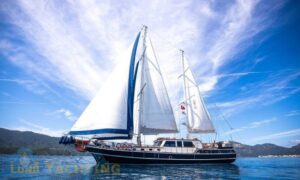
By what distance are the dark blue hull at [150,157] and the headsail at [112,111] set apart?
2957 millimetres

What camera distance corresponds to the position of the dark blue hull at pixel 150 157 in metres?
23.9

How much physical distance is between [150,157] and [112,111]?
8194 millimetres

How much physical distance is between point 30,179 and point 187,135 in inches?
946

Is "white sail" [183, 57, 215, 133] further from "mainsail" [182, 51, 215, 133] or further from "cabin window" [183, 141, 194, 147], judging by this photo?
"cabin window" [183, 141, 194, 147]

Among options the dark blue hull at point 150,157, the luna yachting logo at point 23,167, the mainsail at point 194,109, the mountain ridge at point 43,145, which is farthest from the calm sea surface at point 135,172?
the mountain ridge at point 43,145

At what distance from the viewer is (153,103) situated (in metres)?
27.2

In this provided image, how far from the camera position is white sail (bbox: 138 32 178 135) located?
26.6m

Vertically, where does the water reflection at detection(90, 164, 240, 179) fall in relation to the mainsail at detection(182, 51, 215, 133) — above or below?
below

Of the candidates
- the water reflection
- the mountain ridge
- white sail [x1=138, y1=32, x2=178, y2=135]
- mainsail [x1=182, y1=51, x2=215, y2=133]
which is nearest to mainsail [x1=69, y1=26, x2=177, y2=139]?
white sail [x1=138, y1=32, x2=178, y2=135]

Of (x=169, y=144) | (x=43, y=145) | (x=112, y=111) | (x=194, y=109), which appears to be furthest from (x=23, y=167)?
(x=43, y=145)

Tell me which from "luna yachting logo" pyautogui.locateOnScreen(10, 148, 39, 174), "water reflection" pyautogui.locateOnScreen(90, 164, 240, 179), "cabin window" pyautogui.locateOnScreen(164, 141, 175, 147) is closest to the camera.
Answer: "water reflection" pyautogui.locateOnScreen(90, 164, 240, 179)

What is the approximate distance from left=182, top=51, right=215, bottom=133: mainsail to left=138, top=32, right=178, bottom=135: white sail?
7.62 meters

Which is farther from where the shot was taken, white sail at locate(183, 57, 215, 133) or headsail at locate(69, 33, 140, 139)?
white sail at locate(183, 57, 215, 133)

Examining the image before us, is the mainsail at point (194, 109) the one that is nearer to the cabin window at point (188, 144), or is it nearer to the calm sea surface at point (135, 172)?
the cabin window at point (188, 144)
